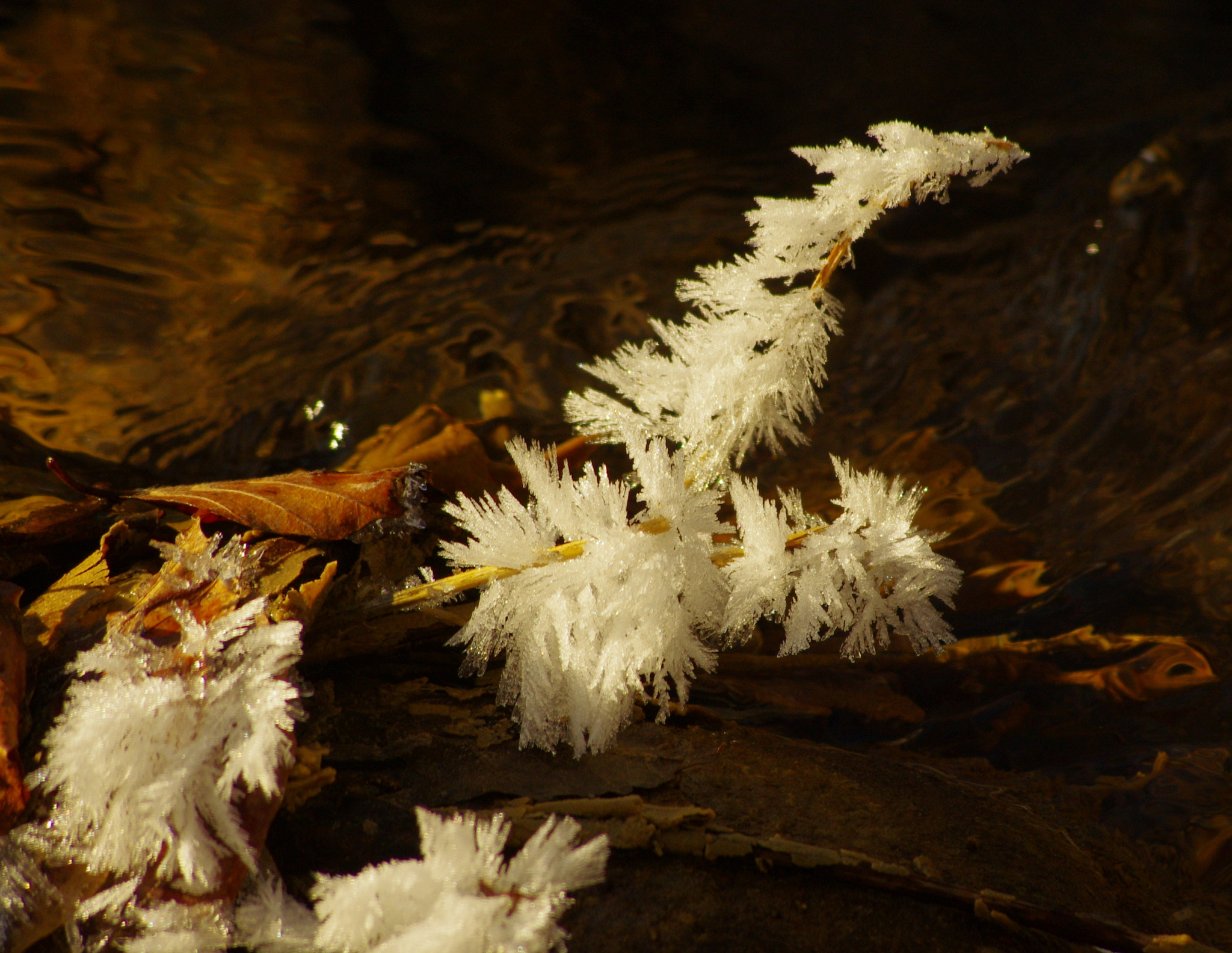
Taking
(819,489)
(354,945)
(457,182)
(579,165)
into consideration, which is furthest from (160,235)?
(354,945)

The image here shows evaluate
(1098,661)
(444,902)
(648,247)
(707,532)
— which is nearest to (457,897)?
(444,902)

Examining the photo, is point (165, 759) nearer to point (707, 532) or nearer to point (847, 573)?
point (707, 532)

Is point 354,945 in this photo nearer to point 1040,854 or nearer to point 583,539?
point 583,539

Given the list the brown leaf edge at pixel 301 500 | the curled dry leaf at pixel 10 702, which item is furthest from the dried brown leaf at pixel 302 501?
the curled dry leaf at pixel 10 702

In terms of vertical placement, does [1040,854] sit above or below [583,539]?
below

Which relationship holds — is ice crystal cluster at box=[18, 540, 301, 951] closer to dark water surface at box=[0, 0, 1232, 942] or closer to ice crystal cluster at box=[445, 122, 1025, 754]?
ice crystal cluster at box=[445, 122, 1025, 754]

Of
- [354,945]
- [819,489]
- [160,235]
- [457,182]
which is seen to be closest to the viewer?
[354,945]

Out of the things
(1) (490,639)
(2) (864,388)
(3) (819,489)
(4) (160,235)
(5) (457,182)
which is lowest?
(1) (490,639)
